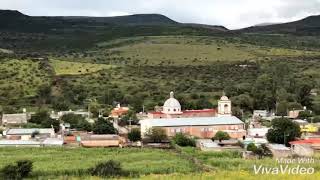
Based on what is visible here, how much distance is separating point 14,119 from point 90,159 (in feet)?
95.1

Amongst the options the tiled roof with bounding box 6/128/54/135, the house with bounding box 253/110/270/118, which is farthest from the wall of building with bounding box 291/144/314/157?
the house with bounding box 253/110/270/118

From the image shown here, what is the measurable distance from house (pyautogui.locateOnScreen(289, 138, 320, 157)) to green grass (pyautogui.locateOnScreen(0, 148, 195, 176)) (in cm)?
953

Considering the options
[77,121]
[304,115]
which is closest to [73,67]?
[77,121]

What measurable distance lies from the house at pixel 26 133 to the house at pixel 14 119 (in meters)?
9.43

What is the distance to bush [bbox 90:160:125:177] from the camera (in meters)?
37.7

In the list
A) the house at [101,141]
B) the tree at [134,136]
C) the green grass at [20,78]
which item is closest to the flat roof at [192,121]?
the tree at [134,136]

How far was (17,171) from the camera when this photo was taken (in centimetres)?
3803

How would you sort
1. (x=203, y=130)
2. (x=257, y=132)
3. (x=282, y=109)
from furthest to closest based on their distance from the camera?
(x=282, y=109) < (x=203, y=130) < (x=257, y=132)

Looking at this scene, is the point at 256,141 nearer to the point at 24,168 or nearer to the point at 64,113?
the point at 24,168

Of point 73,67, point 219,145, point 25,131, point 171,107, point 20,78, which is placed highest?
point 73,67

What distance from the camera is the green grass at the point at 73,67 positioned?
108312 millimetres

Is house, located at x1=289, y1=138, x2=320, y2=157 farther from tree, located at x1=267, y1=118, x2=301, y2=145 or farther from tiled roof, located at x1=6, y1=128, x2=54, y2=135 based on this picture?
tiled roof, located at x1=6, y1=128, x2=54, y2=135

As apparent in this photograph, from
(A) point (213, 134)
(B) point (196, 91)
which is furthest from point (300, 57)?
(A) point (213, 134)

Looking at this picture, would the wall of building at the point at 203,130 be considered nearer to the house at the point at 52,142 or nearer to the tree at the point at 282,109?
the house at the point at 52,142
